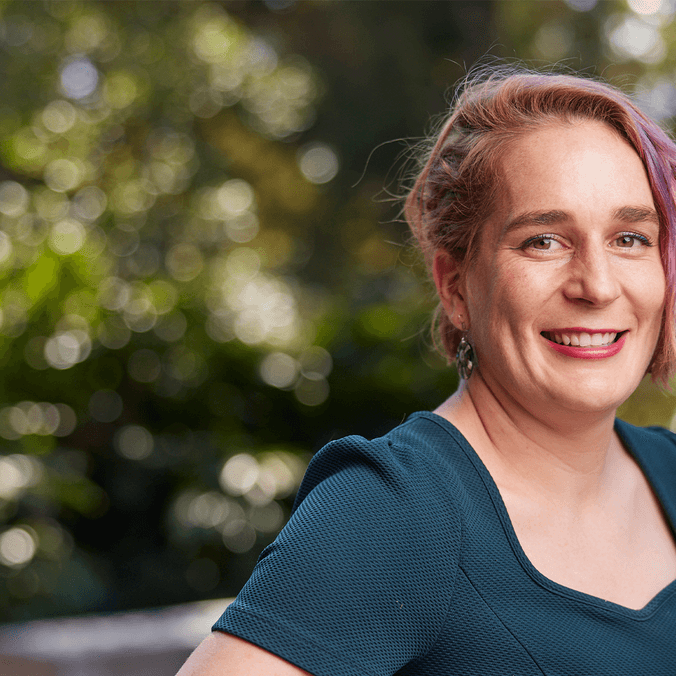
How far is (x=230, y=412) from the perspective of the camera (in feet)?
14.5

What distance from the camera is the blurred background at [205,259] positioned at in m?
4.09

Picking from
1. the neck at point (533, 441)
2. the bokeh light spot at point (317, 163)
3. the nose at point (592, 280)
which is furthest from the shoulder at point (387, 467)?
the bokeh light spot at point (317, 163)

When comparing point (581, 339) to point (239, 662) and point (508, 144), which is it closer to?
point (508, 144)

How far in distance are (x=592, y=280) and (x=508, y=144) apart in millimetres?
313

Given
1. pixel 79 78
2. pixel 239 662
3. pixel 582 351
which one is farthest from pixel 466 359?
pixel 79 78

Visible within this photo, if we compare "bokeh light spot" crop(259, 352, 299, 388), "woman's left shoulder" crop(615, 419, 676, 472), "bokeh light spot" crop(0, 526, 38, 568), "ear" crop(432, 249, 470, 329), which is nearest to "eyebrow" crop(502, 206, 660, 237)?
"ear" crop(432, 249, 470, 329)

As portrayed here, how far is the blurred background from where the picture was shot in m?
4.09

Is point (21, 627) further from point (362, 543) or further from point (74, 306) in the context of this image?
point (362, 543)

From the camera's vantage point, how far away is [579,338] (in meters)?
1.36

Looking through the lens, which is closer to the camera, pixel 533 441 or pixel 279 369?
pixel 533 441

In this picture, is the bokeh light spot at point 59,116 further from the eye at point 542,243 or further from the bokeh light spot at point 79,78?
the eye at point 542,243

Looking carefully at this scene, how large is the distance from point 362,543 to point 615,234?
733mm

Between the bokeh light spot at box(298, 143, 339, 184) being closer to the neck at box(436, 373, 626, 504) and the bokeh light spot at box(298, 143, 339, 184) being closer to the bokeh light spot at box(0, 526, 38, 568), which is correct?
the bokeh light spot at box(0, 526, 38, 568)

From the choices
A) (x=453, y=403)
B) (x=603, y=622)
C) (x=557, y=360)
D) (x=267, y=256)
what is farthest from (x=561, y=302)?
(x=267, y=256)
